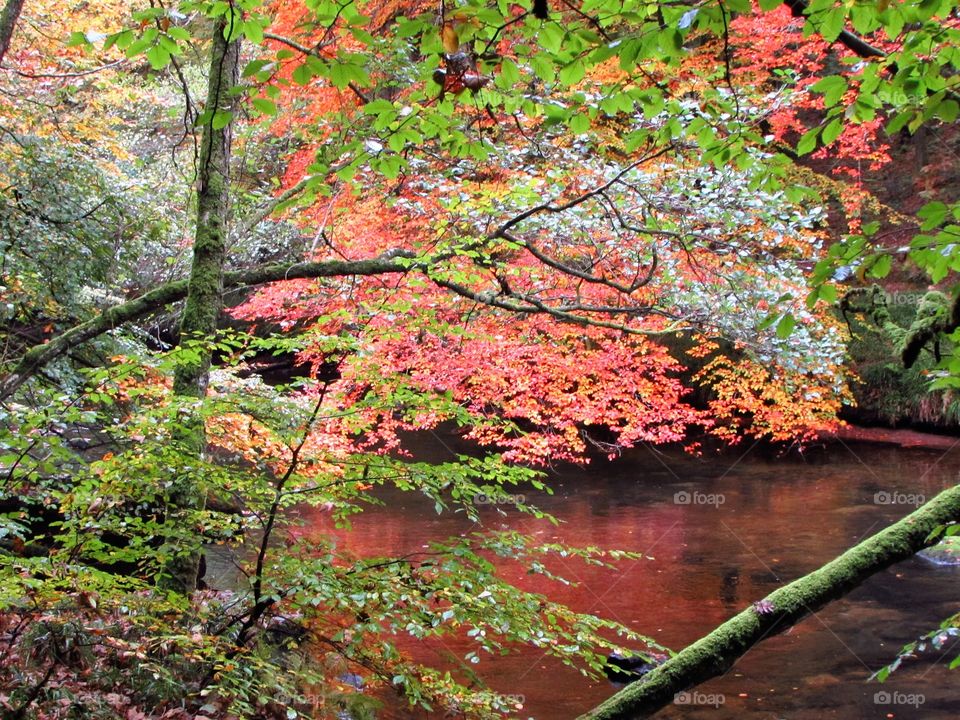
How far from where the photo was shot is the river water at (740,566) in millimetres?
6414

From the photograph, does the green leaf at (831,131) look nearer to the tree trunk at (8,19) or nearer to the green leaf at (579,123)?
the green leaf at (579,123)

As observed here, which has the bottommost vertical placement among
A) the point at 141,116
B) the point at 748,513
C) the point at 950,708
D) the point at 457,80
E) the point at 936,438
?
the point at 950,708

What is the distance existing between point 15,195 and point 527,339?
4.98 m

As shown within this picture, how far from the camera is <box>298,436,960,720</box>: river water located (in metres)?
6.41

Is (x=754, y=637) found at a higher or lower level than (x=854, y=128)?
lower

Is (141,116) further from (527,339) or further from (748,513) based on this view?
(748,513)

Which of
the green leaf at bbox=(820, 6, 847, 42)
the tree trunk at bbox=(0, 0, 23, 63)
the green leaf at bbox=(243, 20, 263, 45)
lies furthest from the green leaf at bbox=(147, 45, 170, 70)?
the tree trunk at bbox=(0, 0, 23, 63)

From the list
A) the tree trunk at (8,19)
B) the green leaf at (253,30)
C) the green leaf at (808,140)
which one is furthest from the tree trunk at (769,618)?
the tree trunk at (8,19)

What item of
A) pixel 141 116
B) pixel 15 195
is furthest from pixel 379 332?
pixel 141 116

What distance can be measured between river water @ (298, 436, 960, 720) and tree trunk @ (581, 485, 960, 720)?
1379 millimetres

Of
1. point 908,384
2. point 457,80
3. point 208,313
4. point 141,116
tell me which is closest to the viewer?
point 457,80

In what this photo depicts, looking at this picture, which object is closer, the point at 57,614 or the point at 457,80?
the point at 457,80

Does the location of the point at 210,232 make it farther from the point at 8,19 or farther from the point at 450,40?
the point at 450,40

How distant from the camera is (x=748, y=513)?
11461 millimetres
